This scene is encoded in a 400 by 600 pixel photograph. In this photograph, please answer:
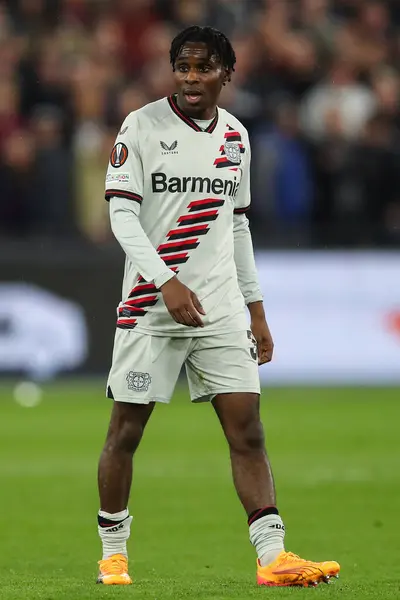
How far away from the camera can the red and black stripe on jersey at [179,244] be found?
6078mm

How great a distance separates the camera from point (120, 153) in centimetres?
600

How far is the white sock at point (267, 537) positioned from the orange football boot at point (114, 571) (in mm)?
565

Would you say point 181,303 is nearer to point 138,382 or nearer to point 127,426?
point 138,382

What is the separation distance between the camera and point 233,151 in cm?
620

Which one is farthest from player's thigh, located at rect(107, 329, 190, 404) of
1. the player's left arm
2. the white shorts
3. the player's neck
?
the player's neck

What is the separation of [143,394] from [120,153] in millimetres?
999

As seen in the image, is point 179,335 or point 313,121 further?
point 313,121

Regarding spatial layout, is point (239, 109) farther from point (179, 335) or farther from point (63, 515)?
point (179, 335)

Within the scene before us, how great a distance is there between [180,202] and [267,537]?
1421mm

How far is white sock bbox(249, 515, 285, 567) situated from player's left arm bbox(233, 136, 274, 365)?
745 mm

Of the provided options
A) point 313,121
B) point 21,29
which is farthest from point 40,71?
point 313,121

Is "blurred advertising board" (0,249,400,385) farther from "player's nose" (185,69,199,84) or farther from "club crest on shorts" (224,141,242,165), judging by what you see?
"player's nose" (185,69,199,84)

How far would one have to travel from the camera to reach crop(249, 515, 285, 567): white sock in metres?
5.90

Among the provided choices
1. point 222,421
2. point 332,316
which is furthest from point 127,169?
point 332,316
